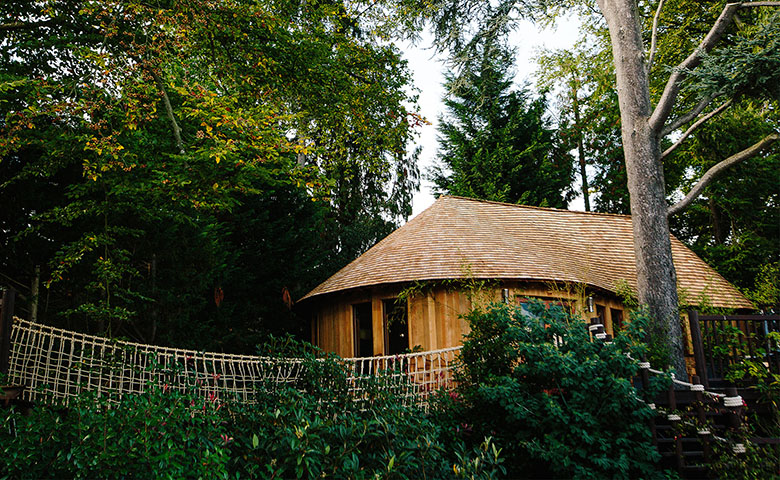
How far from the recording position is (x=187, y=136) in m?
9.22

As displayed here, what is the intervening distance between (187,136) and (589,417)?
7.71m

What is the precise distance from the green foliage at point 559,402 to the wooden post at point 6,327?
4.11 m

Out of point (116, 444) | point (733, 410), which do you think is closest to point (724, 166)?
point (733, 410)

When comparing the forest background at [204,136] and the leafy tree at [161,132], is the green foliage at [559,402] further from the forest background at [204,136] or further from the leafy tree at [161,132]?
the leafy tree at [161,132]

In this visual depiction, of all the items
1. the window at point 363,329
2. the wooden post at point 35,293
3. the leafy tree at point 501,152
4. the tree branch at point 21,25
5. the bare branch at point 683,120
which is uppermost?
the leafy tree at point 501,152

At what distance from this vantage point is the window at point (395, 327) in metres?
10.6

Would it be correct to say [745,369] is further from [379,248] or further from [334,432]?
[379,248]

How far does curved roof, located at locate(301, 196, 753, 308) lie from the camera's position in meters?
10.2

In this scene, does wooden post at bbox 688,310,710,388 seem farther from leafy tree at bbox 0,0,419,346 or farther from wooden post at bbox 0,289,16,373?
wooden post at bbox 0,289,16,373

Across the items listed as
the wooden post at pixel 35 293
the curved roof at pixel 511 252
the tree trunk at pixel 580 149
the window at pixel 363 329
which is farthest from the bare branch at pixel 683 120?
the tree trunk at pixel 580 149

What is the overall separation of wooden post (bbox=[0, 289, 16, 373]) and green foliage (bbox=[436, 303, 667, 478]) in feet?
13.5

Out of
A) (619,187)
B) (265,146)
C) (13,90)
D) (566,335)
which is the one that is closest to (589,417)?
(566,335)

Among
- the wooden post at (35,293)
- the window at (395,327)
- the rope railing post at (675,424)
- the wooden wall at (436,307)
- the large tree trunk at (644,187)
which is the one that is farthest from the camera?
the window at (395,327)

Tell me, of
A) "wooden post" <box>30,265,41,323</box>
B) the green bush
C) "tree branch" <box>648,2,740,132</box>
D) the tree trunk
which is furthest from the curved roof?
the tree trunk
